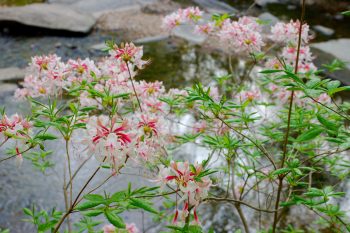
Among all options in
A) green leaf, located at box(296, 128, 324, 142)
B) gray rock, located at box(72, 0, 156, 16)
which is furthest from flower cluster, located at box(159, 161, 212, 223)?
gray rock, located at box(72, 0, 156, 16)

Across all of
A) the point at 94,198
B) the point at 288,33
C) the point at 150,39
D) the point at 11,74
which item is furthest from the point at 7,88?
the point at 94,198

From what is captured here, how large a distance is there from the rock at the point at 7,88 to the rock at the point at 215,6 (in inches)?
187

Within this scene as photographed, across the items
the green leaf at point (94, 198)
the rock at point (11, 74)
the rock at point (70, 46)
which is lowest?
the rock at point (11, 74)

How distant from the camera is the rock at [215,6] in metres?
8.34

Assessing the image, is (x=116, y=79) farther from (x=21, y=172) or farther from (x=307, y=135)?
(x=21, y=172)

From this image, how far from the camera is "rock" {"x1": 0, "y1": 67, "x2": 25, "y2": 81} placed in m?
4.85

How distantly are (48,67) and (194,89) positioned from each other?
0.81 m

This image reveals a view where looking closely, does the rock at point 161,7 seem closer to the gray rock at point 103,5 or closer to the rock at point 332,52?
the gray rock at point 103,5

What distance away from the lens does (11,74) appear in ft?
16.2

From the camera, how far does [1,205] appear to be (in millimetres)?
2893

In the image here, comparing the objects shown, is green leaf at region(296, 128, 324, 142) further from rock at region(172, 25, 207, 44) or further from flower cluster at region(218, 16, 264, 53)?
rock at region(172, 25, 207, 44)

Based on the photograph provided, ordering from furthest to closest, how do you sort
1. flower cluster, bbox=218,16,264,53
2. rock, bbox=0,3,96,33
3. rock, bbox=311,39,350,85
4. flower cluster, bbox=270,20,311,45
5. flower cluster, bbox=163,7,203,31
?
rock, bbox=0,3,96,33, rock, bbox=311,39,350,85, flower cluster, bbox=163,7,203,31, flower cluster, bbox=270,20,311,45, flower cluster, bbox=218,16,264,53

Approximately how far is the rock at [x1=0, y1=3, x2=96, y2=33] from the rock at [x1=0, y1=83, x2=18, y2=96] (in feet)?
7.27

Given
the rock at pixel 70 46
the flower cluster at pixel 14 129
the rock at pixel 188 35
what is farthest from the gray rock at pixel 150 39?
the flower cluster at pixel 14 129
